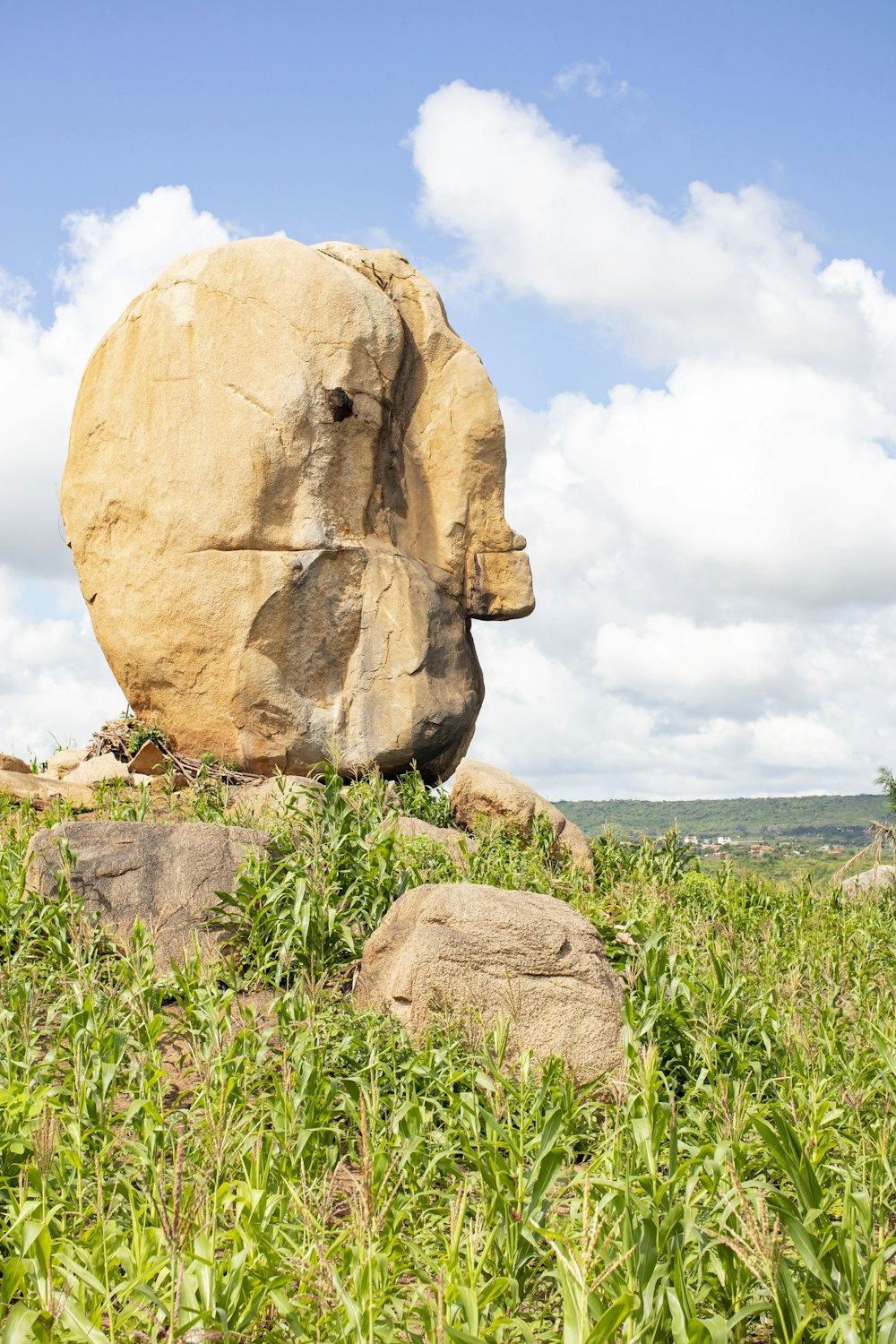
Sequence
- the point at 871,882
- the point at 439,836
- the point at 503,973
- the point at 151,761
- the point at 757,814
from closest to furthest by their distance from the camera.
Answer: the point at 503,973 → the point at 439,836 → the point at 151,761 → the point at 871,882 → the point at 757,814

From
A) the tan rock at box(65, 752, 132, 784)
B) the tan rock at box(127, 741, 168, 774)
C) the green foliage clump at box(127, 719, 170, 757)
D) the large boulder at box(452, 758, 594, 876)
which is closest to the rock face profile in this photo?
the green foliage clump at box(127, 719, 170, 757)

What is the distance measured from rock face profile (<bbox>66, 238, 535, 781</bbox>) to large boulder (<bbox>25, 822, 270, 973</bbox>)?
170 inches

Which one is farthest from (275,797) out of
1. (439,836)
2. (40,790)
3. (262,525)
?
(262,525)

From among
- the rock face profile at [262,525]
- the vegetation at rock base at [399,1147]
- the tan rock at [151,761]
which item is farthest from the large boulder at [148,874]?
the tan rock at [151,761]

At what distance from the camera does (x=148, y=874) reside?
800 centimetres

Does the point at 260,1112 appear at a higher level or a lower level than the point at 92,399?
lower

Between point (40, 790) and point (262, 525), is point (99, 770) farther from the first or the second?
point (262, 525)

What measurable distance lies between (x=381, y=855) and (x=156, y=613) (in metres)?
5.37

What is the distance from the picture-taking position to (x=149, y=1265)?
3.81 metres

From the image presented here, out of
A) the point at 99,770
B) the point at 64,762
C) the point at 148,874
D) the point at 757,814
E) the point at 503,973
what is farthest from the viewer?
the point at 757,814

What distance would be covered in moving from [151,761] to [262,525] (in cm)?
291

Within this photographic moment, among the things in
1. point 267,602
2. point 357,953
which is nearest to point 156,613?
point 267,602

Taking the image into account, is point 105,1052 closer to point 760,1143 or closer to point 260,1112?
point 260,1112

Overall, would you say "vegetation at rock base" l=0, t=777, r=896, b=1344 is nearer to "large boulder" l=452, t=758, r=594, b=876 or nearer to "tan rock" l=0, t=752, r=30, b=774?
"large boulder" l=452, t=758, r=594, b=876
